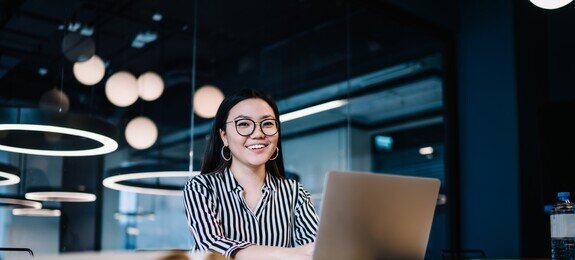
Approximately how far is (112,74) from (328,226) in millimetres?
2287

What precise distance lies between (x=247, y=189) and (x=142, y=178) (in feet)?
4.70

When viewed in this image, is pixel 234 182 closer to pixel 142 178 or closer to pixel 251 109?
pixel 251 109

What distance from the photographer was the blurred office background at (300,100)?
10.6 ft

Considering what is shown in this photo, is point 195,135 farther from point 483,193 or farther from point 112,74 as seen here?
point 483,193

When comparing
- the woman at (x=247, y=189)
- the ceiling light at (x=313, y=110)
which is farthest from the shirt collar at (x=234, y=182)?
the ceiling light at (x=313, y=110)

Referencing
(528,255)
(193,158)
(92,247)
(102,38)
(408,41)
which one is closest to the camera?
(92,247)

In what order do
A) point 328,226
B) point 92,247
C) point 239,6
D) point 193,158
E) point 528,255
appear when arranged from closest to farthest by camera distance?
point 328,226, point 92,247, point 193,158, point 239,6, point 528,255

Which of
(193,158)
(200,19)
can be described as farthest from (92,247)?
(200,19)

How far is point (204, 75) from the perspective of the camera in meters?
3.92

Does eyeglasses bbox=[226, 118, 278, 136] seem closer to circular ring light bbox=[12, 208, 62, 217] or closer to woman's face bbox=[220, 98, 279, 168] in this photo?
woman's face bbox=[220, 98, 279, 168]

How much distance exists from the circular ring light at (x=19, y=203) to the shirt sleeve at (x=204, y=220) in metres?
1.36

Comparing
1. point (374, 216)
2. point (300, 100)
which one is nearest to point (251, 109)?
point (374, 216)

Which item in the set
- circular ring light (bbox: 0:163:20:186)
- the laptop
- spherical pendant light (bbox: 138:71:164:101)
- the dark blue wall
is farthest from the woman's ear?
the dark blue wall

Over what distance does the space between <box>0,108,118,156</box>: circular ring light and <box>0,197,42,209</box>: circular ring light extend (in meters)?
0.23
